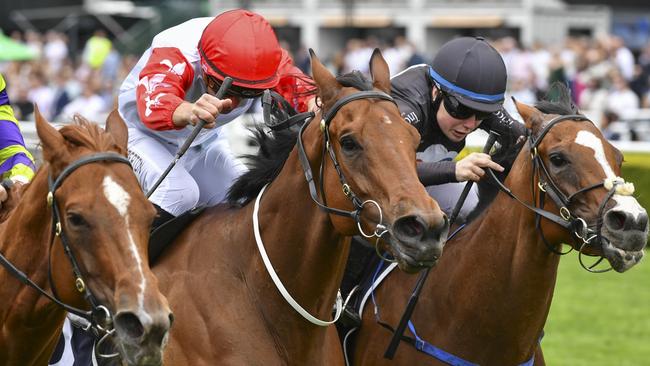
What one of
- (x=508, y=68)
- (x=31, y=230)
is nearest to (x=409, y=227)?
(x=31, y=230)

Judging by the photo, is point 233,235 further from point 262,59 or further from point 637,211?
point 637,211

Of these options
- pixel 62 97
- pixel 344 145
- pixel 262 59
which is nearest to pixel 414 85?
pixel 262 59

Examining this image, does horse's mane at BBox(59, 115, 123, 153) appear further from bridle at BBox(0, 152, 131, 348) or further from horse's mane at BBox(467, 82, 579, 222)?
horse's mane at BBox(467, 82, 579, 222)

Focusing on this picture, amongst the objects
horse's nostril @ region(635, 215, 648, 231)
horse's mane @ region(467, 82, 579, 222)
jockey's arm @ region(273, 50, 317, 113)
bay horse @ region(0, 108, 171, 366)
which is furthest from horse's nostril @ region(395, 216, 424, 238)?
jockey's arm @ region(273, 50, 317, 113)

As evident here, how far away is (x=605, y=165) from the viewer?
504 cm

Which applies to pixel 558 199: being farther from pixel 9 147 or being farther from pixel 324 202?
pixel 9 147

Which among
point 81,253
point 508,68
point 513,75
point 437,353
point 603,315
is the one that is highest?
point 81,253

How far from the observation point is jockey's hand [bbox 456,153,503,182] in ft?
16.8

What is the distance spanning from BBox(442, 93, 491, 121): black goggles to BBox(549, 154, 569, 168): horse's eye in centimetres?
37

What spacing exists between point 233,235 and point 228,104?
580 millimetres

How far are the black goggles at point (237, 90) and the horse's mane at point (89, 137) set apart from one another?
1.12 m

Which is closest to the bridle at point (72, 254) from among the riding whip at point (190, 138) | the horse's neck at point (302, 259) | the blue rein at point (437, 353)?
the riding whip at point (190, 138)

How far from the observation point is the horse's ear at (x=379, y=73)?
472cm

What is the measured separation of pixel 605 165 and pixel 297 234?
4.53 ft
